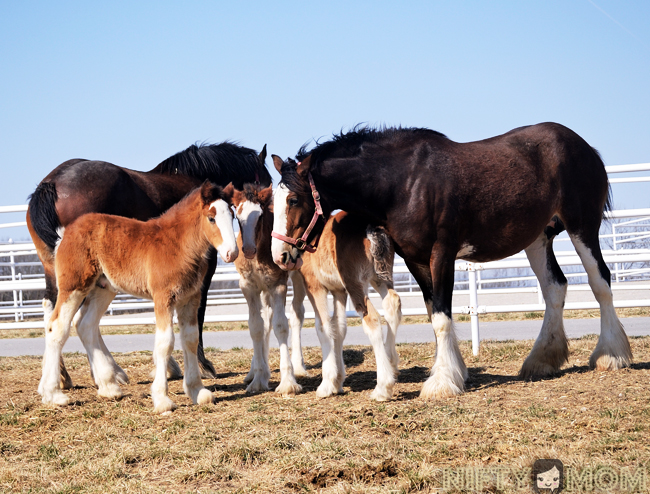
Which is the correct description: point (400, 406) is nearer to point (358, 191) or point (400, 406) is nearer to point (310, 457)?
point (310, 457)

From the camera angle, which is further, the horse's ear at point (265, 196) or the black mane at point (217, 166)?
the black mane at point (217, 166)

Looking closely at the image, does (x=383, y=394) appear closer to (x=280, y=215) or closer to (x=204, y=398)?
(x=204, y=398)

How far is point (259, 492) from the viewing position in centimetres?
341

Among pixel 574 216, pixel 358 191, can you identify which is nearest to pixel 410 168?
pixel 358 191

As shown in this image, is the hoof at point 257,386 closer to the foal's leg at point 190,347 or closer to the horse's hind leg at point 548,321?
the foal's leg at point 190,347

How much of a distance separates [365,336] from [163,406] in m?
5.96

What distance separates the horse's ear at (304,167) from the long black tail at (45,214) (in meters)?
2.65

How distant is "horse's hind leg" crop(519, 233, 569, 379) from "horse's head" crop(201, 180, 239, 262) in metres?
3.27

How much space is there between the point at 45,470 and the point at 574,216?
5172 millimetres

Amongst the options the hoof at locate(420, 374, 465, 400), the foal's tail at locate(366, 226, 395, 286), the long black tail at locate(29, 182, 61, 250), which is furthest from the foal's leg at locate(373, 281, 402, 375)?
the long black tail at locate(29, 182, 61, 250)

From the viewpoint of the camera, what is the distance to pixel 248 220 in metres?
5.81

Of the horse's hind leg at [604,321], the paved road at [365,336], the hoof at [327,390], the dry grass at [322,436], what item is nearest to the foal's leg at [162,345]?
the dry grass at [322,436]

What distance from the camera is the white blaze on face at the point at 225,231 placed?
5.43 meters

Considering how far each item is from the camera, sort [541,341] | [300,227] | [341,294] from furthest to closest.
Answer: [541,341], [341,294], [300,227]
